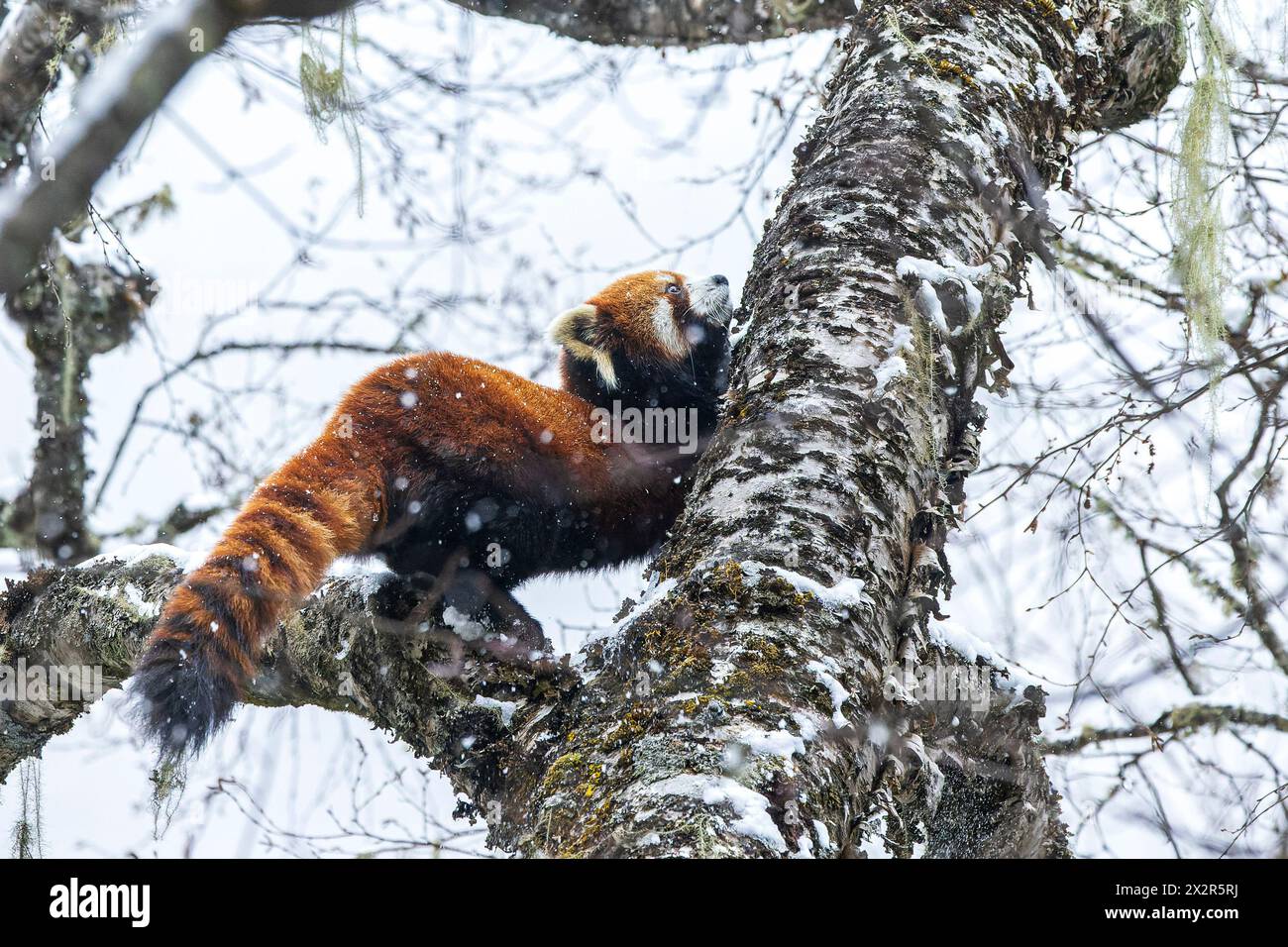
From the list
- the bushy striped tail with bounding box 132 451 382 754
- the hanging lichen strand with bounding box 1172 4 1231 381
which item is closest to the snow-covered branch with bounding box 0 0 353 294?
the bushy striped tail with bounding box 132 451 382 754

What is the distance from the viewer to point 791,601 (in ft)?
5.85

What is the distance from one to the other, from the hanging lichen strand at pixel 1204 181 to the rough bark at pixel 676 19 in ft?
6.33

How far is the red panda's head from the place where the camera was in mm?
4215

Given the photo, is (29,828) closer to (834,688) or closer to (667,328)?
(834,688)

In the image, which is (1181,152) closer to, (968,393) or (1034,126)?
(1034,126)

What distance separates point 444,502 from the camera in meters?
3.08

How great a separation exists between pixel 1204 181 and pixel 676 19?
2817 mm

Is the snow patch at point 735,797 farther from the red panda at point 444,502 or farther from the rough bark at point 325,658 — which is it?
the red panda at point 444,502

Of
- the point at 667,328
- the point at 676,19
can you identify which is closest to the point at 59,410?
the point at 667,328

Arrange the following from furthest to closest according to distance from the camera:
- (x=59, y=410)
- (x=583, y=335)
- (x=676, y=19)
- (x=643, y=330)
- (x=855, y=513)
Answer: (x=59, y=410)
(x=676, y=19)
(x=643, y=330)
(x=583, y=335)
(x=855, y=513)

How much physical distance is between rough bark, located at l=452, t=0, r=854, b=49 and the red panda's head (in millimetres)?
1185
